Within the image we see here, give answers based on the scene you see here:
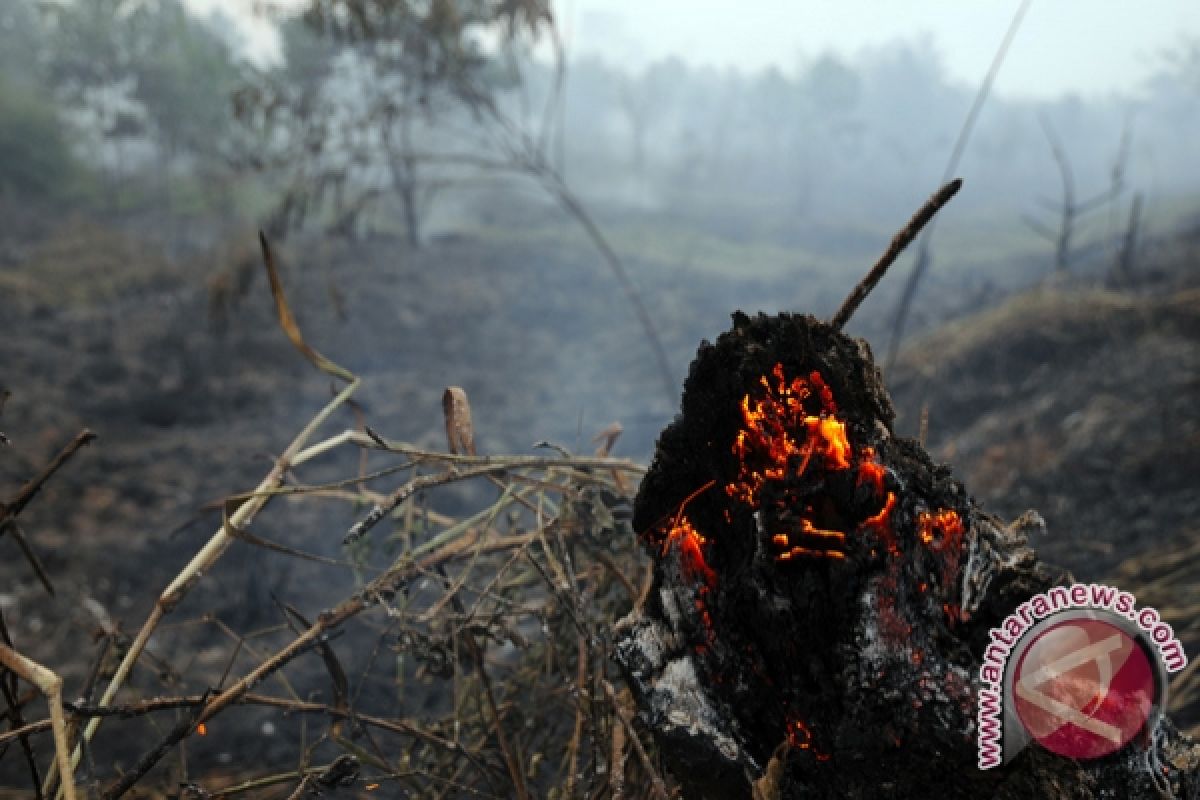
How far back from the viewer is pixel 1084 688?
111 cm

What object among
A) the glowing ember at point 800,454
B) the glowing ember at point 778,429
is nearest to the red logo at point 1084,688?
the glowing ember at point 800,454

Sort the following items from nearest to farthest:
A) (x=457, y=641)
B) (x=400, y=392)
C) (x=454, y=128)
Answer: (x=457, y=641), (x=454, y=128), (x=400, y=392)

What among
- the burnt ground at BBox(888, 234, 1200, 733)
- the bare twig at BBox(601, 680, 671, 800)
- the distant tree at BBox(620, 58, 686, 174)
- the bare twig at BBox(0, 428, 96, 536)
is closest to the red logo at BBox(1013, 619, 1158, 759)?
the bare twig at BBox(601, 680, 671, 800)

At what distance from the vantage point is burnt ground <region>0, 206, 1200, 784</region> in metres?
4.29

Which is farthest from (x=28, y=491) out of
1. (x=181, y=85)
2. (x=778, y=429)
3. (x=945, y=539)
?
(x=181, y=85)

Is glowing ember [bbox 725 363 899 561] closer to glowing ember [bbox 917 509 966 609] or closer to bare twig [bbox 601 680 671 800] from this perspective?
glowing ember [bbox 917 509 966 609]

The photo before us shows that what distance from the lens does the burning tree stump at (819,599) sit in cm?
107

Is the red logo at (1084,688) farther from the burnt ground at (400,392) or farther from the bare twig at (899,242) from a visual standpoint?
the burnt ground at (400,392)

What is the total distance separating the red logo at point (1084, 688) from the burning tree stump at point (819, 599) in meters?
0.04

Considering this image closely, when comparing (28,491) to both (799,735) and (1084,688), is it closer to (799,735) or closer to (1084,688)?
(799,735)

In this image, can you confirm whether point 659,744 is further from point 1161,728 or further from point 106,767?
point 106,767

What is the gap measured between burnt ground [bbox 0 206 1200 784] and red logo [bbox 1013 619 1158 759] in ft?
3.35

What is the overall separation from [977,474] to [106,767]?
5.36 m

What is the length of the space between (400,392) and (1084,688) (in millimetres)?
9107
